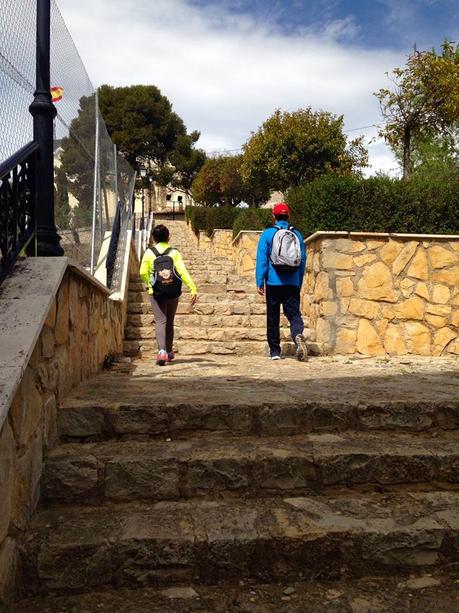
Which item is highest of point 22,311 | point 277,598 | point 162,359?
point 22,311

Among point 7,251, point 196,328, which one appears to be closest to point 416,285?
point 196,328

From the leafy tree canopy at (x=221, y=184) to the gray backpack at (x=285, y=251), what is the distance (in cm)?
2988

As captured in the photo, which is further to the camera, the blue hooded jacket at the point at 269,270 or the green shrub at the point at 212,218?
the green shrub at the point at 212,218

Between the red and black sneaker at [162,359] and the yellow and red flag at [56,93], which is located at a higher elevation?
the yellow and red flag at [56,93]

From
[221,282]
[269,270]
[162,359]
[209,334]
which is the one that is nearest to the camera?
[162,359]

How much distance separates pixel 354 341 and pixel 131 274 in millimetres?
4092

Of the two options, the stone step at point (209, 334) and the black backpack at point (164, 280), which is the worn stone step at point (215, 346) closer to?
the stone step at point (209, 334)

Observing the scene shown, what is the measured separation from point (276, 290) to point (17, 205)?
11.0 ft

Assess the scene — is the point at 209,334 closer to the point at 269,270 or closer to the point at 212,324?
the point at 212,324

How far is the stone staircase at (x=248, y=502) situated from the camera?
197 centimetres

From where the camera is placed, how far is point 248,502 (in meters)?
2.38

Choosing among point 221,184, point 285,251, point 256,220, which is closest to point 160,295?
point 285,251

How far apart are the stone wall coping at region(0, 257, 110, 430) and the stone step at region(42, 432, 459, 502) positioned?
67 centimetres

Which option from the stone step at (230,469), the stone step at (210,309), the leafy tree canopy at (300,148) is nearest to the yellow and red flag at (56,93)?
the stone step at (230,469)
